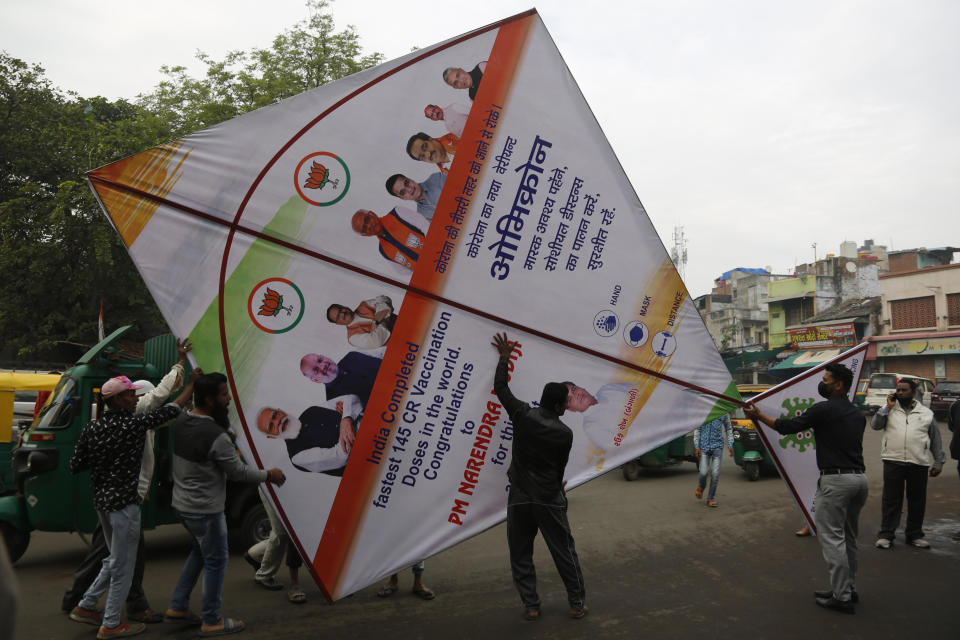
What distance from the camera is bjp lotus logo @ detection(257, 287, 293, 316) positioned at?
4.36 m

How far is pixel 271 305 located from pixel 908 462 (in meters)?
6.87

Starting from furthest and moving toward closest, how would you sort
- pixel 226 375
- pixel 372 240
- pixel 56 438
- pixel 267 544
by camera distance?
pixel 56 438
pixel 267 544
pixel 372 240
pixel 226 375

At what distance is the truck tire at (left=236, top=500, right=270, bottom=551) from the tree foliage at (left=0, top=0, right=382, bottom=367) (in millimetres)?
13081

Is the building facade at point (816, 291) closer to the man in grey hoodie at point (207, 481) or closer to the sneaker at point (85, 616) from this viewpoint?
the man in grey hoodie at point (207, 481)

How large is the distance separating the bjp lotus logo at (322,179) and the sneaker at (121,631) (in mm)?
3438

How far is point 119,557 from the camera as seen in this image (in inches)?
187

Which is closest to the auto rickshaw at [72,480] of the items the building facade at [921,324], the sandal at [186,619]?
the sandal at [186,619]

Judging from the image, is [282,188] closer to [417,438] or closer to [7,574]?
[417,438]

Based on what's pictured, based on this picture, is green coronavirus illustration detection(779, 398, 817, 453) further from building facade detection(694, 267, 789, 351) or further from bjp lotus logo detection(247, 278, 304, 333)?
building facade detection(694, 267, 789, 351)

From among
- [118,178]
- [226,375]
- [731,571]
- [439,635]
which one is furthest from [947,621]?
[118,178]

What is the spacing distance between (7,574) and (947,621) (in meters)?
6.01

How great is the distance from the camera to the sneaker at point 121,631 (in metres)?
4.77

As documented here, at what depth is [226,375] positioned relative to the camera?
427 centimetres

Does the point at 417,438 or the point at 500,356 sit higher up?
the point at 500,356
